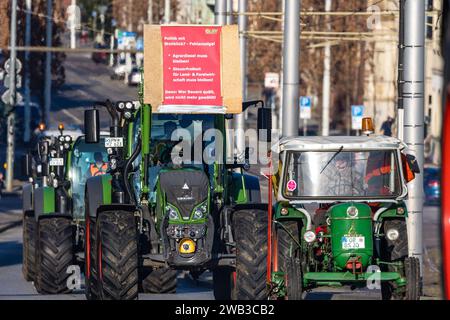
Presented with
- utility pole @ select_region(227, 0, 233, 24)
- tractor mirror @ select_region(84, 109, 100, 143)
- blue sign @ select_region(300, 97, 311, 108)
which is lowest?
tractor mirror @ select_region(84, 109, 100, 143)

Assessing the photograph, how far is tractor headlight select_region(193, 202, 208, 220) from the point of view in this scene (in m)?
17.4

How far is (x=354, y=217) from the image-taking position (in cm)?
1614

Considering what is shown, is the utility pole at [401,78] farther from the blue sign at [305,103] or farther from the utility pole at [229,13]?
the blue sign at [305,103]

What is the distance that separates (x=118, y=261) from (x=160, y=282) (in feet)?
13.0

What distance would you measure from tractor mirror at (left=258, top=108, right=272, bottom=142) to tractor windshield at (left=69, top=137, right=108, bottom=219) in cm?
477

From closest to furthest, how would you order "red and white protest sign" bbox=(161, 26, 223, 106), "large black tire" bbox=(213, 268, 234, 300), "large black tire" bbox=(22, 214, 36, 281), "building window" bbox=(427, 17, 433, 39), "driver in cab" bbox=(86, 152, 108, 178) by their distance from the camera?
"red and white protest sign" bbox=(161, 26, 223, 106) < "large black tire" bbox=(213, 268, 234, 300) < "driver in cab" bbox=(86, 152, 108, 178) < "large black tire" bbox=(22, 214, 36, 281) < "building window" bbox=(427, 17, 433, 39)

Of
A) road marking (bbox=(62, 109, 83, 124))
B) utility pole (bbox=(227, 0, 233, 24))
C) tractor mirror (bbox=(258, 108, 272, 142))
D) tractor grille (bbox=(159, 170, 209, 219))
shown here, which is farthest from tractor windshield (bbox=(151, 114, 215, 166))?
road marking (bbox=(62, 109, 83, 124))

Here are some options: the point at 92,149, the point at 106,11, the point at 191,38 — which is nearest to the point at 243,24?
the point at 92,149

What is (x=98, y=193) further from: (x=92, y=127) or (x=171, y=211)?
(x=171, y=211)

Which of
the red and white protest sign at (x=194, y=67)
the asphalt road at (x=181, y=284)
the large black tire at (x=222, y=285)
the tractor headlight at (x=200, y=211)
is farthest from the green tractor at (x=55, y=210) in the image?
the tractor headlight at (x=200, y=211)

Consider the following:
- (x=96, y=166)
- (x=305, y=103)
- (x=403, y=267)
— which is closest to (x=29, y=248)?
(x=96, y=166)

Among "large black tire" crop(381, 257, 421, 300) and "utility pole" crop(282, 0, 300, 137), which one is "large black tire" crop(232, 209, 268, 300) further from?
"utility pole" crop(282, 0, 300, 137)

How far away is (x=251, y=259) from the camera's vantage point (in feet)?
56.1

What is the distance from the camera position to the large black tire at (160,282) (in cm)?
2098
